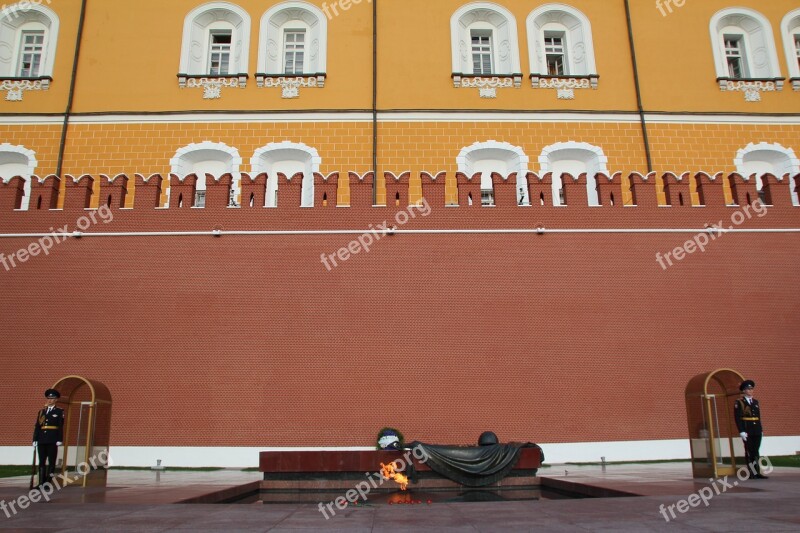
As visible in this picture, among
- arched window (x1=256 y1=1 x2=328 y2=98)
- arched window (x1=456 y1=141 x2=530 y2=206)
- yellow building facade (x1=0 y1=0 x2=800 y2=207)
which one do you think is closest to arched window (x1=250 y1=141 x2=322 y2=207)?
yellow building facade (x1=0 y1=0 x2=800 y2=207)

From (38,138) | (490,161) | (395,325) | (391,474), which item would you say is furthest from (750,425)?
(38,138)

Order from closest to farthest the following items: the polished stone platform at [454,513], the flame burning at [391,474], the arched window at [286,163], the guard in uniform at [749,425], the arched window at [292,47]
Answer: the polished stone platform at [454,513], the flame burning at [391,474], the guard in uniform at [749,425], the arched window at [286,163], the arched window at [292,47]

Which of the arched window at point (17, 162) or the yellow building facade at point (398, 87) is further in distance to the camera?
the yellow building facade at point (398, 87)

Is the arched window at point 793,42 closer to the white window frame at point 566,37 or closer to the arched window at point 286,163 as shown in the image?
the white window frame at point 566,37

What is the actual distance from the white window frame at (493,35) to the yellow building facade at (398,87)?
0.05 metres

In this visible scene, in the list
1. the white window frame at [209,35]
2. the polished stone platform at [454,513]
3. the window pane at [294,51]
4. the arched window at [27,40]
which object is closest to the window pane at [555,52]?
the window pane at [294,51]

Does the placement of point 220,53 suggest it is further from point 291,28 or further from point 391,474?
point 391,474

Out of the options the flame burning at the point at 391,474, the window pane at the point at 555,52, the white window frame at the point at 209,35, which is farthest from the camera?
the window pane at the point at 555,52

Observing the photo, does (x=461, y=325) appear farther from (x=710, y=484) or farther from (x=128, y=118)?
→ (x=128, y=118)

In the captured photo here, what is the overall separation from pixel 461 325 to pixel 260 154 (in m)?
6.40

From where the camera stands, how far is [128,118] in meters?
14.9

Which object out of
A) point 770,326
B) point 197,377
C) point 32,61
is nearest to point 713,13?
point 770,326

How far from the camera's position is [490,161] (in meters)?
15.1

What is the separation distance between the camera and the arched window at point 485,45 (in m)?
15.3
